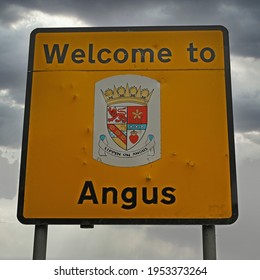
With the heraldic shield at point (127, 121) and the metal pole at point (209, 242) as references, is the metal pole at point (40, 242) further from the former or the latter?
the metal pole at point (209, 242)

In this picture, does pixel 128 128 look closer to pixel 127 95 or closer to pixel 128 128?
pixel 128 128

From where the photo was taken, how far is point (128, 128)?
12.0ft

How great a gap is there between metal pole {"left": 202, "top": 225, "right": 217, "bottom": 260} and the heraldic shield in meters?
0.72

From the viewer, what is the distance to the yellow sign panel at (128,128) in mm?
3498

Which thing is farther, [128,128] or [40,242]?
[128,128]

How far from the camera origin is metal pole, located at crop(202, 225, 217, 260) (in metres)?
3.39

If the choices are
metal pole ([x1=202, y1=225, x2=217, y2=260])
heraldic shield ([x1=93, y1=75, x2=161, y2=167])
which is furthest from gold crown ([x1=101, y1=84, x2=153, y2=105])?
metal pole ([x1=202, y1=225, x2=217, y2=260])

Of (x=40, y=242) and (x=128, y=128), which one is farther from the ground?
(x=128, y=128)

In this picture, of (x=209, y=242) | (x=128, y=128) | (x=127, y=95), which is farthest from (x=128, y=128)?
(x=209, y=242)

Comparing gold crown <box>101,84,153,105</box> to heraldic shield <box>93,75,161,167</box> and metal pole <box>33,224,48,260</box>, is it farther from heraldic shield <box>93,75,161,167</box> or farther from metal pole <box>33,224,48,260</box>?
metal pole <box>33,224,48,260</box>

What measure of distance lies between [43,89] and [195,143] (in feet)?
4.69

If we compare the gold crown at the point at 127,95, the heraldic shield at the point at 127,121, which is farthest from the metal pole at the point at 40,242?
the gold crown at the point at 127,95

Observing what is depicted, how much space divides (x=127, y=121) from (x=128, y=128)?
63 mm
